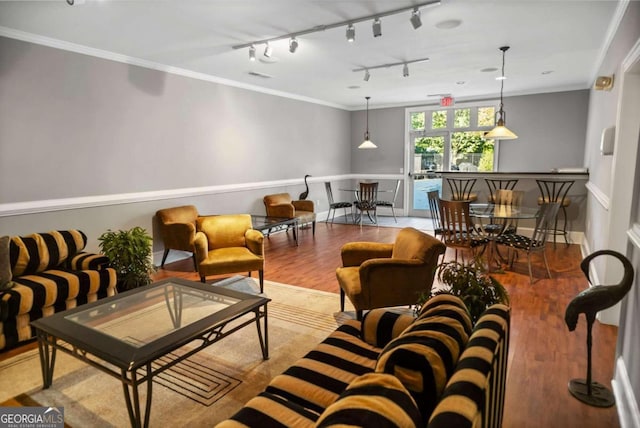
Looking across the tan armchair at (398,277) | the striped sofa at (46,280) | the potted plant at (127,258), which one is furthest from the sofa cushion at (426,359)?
the potted plant at (127,258)

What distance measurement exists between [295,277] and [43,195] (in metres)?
2.78

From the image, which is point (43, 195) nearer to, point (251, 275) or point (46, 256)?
point (46, 256)

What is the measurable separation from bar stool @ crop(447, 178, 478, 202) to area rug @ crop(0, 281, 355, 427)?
4.03 m

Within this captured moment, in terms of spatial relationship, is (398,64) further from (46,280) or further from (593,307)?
(46,280)

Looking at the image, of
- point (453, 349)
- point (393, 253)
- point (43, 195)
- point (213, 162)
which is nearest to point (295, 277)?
point (393, 253)

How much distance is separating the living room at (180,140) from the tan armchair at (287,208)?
0.85 ft

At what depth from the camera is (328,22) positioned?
3420mm

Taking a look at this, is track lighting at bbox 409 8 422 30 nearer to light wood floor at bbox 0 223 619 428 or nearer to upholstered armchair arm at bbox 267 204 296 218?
light wood floor at bbox 0 223 619 428

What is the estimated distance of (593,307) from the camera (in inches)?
77.7

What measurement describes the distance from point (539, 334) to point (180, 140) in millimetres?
4725

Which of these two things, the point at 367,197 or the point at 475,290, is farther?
the point at 367,197

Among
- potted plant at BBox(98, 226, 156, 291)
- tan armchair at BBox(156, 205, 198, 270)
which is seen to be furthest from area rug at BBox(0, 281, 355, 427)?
tan armchair at BBox(156, 205, 198, 270)

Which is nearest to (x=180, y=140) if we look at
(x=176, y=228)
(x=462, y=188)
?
(x=176, y=228)

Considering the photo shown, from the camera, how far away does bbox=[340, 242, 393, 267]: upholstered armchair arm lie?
3232mm
